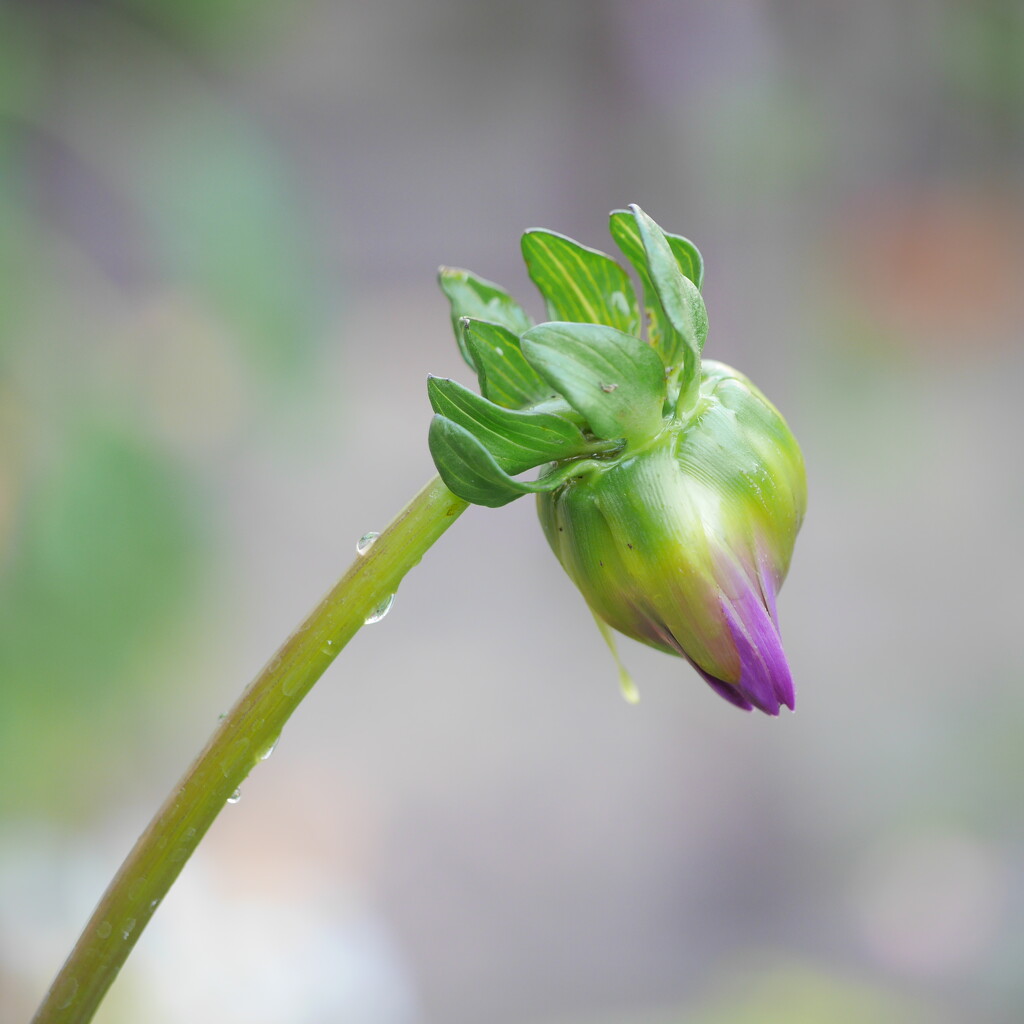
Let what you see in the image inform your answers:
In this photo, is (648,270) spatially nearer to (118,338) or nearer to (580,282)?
(580,282)

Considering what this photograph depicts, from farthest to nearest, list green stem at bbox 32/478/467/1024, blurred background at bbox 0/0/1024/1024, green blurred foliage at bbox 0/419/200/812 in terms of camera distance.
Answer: blurred background at bbox 0/0/1024/1024, green blurred foliage at bbox 0/419/200/812, green stem at bbox 32/478/467/1024

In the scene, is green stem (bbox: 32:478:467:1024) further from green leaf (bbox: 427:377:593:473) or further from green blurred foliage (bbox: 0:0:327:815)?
green blurred foliage (bbox: 0:0:327:815)

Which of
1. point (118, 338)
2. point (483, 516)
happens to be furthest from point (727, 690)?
point (483, 516)

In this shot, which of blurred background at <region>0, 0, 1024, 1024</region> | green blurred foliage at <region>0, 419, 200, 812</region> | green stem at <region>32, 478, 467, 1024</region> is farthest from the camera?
blurred background at <region>0, 0, 1024, 1024</region>

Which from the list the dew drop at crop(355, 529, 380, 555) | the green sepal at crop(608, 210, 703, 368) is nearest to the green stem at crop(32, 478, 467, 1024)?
the dew drop at crop(355, 529, 380, 555)

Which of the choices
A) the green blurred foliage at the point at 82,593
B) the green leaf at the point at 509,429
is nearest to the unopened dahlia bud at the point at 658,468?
the green leaf at the point at 509,429

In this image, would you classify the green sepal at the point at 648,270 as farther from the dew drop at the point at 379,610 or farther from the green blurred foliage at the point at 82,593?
the green blurred foliage at the point at 82,593

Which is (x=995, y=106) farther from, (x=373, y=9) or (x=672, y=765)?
(x=672, y=765)
